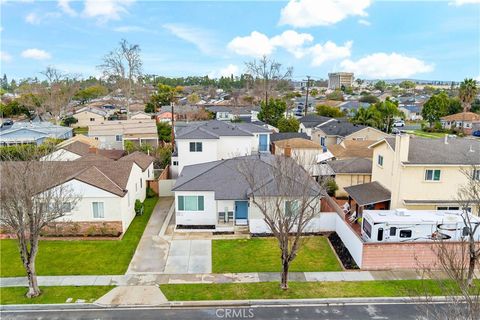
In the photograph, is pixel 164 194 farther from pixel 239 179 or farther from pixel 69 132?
pixel 69 132

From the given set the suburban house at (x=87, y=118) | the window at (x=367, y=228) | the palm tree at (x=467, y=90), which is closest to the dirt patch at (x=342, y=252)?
the window at (x=367, y=228)

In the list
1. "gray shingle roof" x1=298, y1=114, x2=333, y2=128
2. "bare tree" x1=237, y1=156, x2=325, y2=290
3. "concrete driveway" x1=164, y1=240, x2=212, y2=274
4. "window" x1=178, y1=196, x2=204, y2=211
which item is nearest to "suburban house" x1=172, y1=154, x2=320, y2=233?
"window" x1=178, y1=196, x2=204, y2=211

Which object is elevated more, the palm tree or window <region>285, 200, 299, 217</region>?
the palm tree

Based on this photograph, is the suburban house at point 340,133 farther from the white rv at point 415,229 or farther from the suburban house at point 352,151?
the white rv at point 415,229

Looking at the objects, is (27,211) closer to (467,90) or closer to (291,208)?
(291,208)

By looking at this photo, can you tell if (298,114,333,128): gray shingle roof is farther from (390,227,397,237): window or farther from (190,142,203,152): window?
(390,227,397,237): window

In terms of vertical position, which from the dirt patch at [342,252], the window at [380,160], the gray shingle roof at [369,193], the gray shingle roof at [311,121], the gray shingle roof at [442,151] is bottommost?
the dirt patch at [342,252]

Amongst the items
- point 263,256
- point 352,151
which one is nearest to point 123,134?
point 352,151
